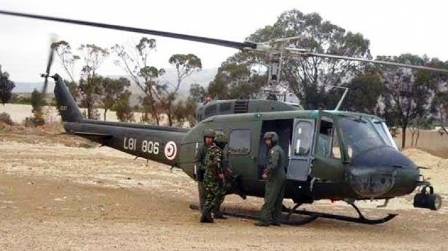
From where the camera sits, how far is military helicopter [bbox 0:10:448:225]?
11.2 meters

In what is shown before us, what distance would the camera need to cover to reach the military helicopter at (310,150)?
11.2 metres

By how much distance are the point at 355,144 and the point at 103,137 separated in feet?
21.9

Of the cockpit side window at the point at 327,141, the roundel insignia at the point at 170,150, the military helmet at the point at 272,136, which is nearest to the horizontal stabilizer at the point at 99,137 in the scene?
the roundel insignia at the point at 170,150

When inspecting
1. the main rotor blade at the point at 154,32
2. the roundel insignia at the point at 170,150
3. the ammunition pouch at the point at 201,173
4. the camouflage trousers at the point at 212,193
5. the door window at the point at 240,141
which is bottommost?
the camouflage trousers at the point at 212,193

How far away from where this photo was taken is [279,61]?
12.4 meters

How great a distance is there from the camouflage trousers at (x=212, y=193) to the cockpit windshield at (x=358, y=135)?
2111mm

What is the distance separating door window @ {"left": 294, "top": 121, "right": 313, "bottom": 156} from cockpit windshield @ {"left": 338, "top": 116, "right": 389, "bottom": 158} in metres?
0.50

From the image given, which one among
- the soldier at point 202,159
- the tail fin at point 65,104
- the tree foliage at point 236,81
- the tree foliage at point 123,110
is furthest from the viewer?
the tree foliage at point 123,110

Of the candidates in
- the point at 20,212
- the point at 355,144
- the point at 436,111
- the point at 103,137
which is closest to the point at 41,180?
the point at 103,137

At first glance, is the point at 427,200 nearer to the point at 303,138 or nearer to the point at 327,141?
the point at 327,141

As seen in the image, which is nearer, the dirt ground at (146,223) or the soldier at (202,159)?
the dirt ground at (146,223)

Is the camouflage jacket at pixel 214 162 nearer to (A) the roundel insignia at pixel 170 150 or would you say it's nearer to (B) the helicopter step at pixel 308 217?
(B) the helicopter step at pixel 308 217

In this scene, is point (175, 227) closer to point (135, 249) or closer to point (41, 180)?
point (135, 249)


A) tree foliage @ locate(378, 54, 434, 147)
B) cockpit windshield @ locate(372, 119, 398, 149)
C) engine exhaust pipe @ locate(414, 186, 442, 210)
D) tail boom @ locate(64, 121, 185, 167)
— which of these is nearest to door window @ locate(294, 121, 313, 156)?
cockpit windshield @ locate(372, 119, 398, 149)
